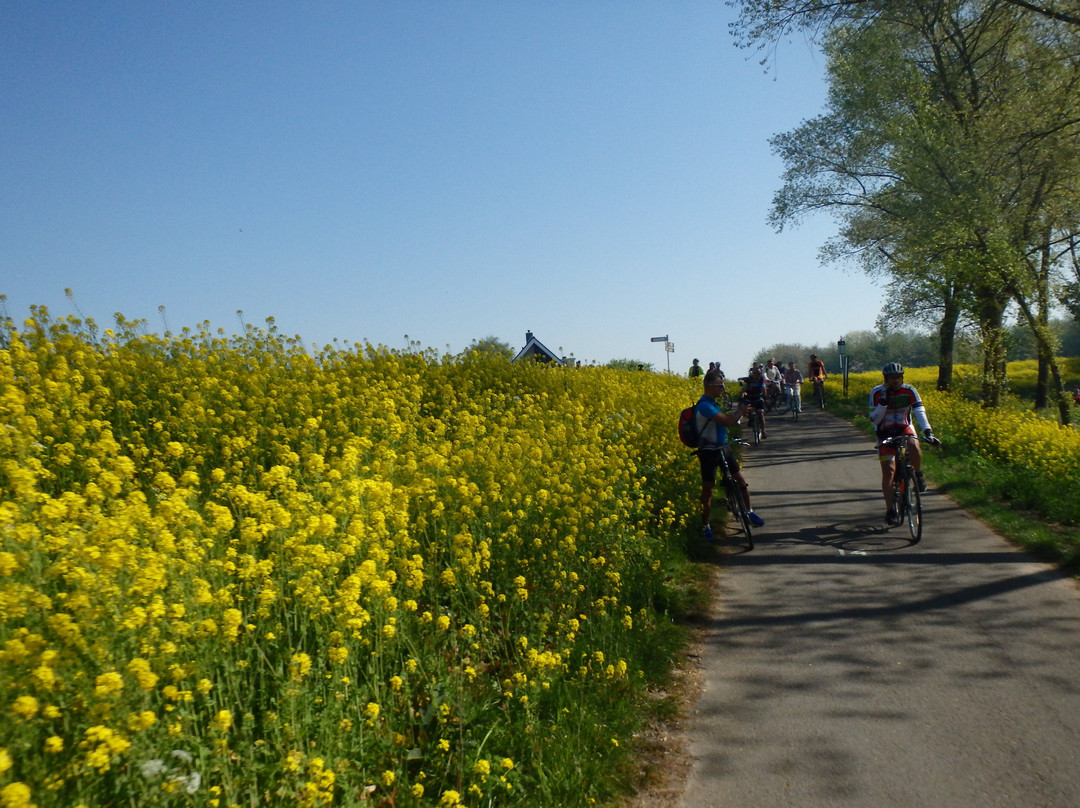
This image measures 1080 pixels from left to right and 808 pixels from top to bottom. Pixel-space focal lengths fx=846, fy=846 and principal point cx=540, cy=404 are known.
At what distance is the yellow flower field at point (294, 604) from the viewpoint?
3.12 metres

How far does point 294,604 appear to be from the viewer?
14.7 ft

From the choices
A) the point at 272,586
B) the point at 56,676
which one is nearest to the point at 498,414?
the point at 272,586

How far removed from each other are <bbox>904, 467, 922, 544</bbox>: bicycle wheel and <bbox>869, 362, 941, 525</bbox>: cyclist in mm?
282

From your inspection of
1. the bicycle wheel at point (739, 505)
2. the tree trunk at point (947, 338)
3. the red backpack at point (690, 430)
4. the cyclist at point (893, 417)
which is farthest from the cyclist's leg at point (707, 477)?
the tree trunk at point (947, 338)

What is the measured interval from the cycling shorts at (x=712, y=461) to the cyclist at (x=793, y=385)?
20031 millimetres

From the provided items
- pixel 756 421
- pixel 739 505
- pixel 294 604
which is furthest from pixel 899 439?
pixel 756 421

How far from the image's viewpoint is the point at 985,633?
6.37 m

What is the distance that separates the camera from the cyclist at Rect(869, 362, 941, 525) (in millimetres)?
10219

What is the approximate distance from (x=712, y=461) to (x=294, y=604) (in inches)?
264

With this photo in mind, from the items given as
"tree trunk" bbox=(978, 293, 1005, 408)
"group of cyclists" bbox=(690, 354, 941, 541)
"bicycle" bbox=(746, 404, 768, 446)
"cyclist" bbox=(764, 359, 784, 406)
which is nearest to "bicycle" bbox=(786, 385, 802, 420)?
"cyclist" bbox=(764, 359, 784, 406)

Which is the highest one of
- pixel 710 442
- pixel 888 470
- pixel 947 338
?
pixel 947 338

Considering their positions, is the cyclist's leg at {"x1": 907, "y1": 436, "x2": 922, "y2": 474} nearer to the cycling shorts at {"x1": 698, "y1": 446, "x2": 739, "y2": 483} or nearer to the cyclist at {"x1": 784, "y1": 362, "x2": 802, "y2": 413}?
the cycling shorts at {"x1": 698, "y1": 446, "x2": 739, "y2": 483}

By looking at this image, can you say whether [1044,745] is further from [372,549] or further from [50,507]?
[50,507]

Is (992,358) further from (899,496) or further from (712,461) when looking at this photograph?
(712,461)
